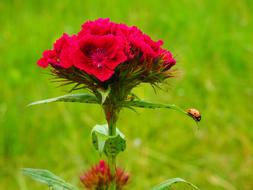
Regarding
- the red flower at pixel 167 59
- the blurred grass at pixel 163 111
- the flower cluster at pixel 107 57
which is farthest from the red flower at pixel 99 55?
the blurred grass at pixel 163 111

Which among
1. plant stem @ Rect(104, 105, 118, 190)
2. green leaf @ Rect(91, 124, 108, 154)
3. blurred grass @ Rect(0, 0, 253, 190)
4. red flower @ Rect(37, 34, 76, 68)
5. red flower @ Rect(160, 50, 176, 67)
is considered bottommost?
green leaf @ Rect(91, 124, 108, 154)

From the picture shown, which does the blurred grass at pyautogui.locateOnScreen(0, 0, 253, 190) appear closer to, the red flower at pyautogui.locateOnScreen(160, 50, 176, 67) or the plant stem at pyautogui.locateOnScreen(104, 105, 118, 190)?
the plant stem at pyautogui.locateOnScreen(104, 105, 118, 190)

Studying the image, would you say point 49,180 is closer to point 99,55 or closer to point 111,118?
point 111,118

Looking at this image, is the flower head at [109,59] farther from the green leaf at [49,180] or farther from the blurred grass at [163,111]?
the blurred grass at [163,111]

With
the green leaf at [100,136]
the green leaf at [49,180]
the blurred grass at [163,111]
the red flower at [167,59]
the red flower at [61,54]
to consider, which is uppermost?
the blurred grass at [163,111]

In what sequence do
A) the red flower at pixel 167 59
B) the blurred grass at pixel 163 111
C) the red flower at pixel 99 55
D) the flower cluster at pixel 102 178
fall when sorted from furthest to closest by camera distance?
the blurred grass at pixel 163 111 → the flower cluster at pixel 102 178 → the red flower at pixel 167 59 → the red flower at pixel 99 55

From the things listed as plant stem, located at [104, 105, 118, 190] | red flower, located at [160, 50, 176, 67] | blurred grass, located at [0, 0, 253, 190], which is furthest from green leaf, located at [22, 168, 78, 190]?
blurred grass, located at [0, 0, 253, 190]

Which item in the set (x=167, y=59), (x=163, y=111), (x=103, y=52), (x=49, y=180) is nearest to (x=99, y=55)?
(x=103, y=52)
